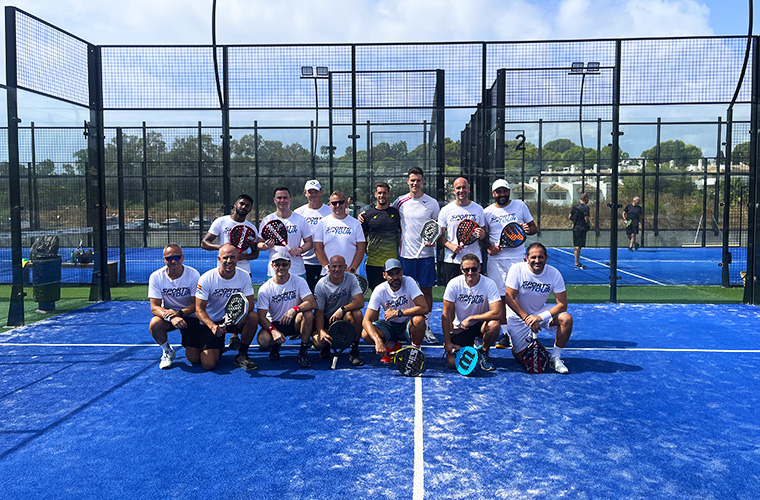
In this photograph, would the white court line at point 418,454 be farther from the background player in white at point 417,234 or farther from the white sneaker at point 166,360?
the white sneaker at point 166,360

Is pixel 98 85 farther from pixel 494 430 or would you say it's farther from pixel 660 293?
pixel 660 293

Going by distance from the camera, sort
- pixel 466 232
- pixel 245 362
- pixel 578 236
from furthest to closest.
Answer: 1. pixel 578 236
2. pixel 466 232
3. pixel 245 362

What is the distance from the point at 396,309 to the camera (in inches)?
244

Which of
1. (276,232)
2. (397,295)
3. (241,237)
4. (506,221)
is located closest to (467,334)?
(397,295)

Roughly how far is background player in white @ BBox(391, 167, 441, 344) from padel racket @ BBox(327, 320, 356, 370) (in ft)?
4.15

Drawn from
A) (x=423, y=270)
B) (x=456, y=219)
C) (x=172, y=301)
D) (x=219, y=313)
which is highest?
(x=456, y=219)

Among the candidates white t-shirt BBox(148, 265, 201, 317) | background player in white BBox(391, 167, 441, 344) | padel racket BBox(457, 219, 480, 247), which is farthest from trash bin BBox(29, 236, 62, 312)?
padel racket BBox(457, 219, 480, 247)

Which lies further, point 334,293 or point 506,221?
point 506,221

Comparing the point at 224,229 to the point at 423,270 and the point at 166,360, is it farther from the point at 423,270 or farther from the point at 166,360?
the point at 423,270

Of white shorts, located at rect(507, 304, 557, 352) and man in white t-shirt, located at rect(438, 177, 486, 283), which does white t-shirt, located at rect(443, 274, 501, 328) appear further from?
man in white t-shirt, located at rect(438, 177, 486, 283)

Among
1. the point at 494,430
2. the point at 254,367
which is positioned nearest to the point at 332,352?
the point at 254,367

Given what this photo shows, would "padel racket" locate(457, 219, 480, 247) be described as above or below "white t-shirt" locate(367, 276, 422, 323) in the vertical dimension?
above

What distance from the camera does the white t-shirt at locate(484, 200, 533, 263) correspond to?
7.02 metres

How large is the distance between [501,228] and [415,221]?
1.01 metres
